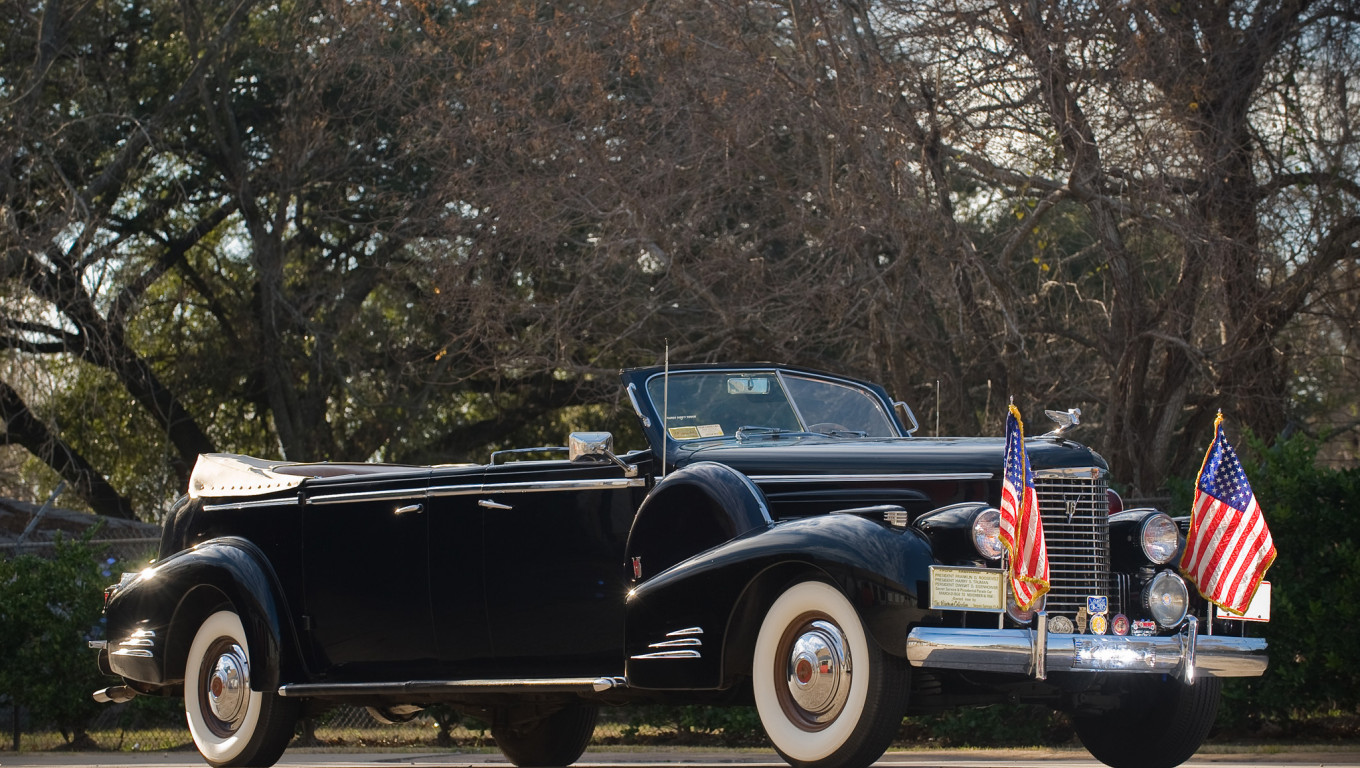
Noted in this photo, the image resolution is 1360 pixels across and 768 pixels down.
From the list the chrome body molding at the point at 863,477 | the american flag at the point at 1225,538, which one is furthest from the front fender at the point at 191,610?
the american flag at the point at 1225,538

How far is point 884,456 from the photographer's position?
21.5ft

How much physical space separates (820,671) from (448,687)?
2074mm

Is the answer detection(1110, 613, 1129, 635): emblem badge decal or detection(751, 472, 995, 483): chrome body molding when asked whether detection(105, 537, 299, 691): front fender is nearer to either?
detection(751, 472, 995, 483): chrome body molding

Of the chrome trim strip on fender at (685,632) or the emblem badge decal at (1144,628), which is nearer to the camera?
the emblem badge decal at (1144,628)

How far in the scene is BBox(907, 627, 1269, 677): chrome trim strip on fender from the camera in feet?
18.1

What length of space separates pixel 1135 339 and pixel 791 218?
305 cm

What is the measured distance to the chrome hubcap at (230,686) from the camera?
7996 mm

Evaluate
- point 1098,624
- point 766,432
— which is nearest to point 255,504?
point 766,432

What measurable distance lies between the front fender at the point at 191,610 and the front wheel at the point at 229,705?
9cm

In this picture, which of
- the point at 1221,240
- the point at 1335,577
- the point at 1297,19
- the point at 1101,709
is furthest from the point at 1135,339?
the point at 1101,709

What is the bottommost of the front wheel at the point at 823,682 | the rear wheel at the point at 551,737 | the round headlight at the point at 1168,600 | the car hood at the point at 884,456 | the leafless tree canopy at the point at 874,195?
the rear wheel at the point at 551,737

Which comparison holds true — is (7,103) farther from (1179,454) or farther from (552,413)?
(1179,454)

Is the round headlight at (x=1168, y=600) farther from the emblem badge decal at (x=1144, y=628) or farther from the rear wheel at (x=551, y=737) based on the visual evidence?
the rear wheel at (x=551, y=737)

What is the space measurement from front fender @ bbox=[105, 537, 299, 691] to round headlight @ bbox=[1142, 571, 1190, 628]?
13.4 ft
